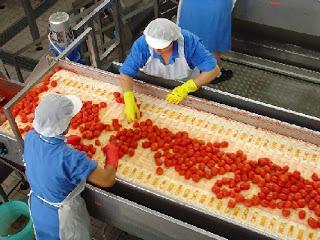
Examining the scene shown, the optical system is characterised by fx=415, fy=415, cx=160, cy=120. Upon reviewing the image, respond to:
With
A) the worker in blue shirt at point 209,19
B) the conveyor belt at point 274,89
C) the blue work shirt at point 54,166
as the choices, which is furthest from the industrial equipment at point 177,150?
the conveyor belt at point 274,89

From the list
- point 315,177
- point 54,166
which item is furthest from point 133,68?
point 315,177

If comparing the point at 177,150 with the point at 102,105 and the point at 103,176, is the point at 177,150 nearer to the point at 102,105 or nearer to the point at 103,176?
the point at 103,176

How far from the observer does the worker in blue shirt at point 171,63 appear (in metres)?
3.56

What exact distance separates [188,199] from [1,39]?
17.0 ft

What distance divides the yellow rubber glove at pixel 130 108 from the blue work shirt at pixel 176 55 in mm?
238

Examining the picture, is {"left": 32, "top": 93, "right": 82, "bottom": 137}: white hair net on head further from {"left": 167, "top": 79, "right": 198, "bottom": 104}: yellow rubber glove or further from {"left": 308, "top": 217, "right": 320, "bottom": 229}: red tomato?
{"left": 308, "top": 217, "right": 320, "bottom": 229}: red tomato

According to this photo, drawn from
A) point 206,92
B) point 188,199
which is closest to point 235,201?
point 188,199

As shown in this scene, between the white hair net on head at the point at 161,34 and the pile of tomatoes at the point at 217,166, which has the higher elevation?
the white hair net on head at the point at 161,34

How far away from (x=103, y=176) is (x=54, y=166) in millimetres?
342

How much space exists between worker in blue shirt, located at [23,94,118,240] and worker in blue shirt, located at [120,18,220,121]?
82 centimetres

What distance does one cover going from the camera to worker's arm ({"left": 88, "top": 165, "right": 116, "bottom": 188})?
285 centimetres

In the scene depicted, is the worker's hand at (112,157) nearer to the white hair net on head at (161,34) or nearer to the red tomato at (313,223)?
the white hair net on head at (161,34)

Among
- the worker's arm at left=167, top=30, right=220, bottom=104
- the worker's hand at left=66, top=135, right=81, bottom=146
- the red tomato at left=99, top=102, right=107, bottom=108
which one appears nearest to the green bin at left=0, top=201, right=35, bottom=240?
the worker's hand at left=66, top=135, right=81, bottom=146

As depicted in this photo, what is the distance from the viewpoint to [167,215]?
295 cm
